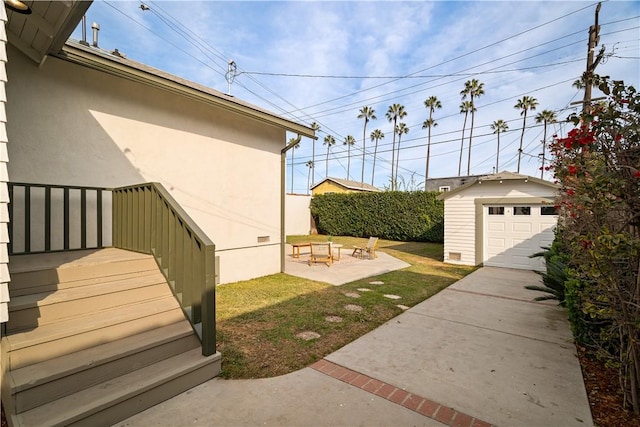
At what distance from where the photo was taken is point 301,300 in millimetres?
5918

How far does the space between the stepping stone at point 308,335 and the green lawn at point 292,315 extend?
8cm

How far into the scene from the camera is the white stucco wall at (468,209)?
963 centimetres

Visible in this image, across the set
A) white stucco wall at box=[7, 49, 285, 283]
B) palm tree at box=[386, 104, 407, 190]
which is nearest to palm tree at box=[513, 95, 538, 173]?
palm tree at box=[386, 104, 407, 190]

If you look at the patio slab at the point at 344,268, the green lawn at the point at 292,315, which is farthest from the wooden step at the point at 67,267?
the patio slab at the point at 344,268

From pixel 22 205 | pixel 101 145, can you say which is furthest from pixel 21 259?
pixel 101 145

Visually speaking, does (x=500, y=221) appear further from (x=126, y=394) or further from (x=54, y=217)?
(x=54, y=217)

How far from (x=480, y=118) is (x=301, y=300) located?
3409 cm

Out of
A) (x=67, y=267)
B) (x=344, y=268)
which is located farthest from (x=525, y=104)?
(x=67, y=267)

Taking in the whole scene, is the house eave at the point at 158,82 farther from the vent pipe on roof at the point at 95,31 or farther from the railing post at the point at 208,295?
the railing post at the point at 208,295

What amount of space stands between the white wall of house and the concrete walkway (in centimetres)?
1634

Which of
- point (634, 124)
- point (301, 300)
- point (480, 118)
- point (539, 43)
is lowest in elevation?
point (301, 300)

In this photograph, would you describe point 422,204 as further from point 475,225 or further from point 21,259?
point 21,259

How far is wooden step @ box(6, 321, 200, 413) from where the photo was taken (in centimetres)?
214

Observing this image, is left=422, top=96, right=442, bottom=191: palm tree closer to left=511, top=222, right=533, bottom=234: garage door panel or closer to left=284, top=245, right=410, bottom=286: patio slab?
left=511, top=222, right=533, bottom=234: garage door panel
